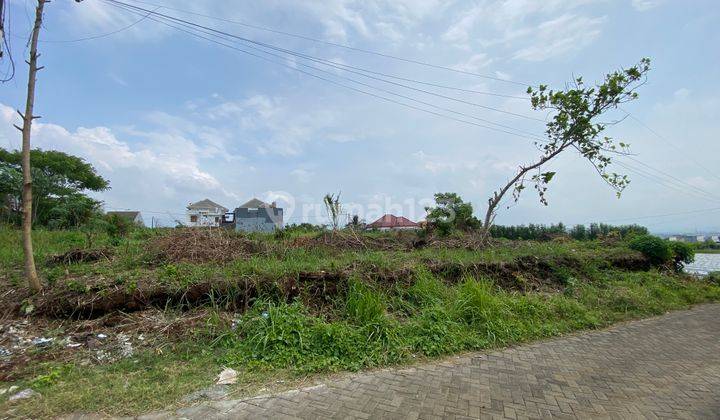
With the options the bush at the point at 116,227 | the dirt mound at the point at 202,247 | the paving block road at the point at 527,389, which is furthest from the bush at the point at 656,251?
the bush at the point at 116,227

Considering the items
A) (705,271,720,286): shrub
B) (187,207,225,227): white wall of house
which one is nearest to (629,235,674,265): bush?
(705,271,720,286): shrub

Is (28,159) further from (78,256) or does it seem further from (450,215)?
(450,215)

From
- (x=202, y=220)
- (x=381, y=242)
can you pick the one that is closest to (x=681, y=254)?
(x=381, y=242)

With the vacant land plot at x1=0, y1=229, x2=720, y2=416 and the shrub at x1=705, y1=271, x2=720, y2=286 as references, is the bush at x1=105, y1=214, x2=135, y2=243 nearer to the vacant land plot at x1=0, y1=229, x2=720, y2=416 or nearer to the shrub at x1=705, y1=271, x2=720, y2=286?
the vacant land plot at x1=0, y1=229, x2=720, y2=416

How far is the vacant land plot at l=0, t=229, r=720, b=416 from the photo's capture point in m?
2.85

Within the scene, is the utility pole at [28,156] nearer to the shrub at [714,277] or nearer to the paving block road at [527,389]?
the paving block road at [527,389]

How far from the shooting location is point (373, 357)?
3.27m

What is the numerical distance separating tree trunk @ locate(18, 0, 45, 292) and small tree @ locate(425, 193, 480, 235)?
8.87m

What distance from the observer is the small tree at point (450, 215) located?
422 inches

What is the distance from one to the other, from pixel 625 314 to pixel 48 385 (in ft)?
22.6

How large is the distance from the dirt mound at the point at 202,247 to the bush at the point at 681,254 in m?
9.93

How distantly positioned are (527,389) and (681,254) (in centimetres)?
890

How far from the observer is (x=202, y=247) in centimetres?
570

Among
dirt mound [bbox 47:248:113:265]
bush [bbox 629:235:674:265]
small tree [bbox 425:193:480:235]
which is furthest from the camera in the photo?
small tree [bbox 425:193:480:235]
